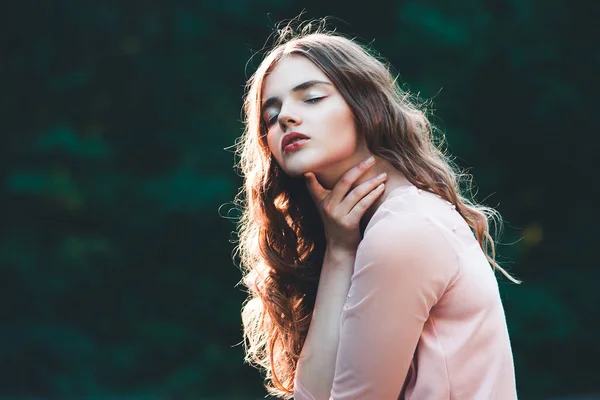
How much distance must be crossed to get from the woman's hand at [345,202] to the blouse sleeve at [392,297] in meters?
0.22

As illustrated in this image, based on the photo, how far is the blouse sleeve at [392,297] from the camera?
1.69 m

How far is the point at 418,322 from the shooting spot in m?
1.69

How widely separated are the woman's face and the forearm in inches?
9.1

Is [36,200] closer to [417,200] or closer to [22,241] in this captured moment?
[22,241]

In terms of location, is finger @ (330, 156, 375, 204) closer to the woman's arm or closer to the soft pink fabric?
the woman's arm

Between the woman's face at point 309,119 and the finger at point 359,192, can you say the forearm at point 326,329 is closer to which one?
the finger at point 359,192

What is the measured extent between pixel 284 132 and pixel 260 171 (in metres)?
0.31

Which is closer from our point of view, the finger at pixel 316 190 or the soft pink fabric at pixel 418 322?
the soft pink fabric at pixel 418 322

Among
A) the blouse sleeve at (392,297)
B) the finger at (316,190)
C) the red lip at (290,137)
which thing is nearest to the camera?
the blouse sleeve at (392,297)

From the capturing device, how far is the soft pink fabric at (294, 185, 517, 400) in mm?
1688

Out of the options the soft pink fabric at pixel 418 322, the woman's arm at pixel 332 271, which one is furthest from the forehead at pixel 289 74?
the soft pink fabric at pixel 418 322

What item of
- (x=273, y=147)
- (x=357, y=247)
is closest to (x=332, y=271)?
(x=357, y=247)

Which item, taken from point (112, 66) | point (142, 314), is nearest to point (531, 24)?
point (112, 66)

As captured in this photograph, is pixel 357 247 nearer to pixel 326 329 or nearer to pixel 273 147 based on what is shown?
pixel 326 329
